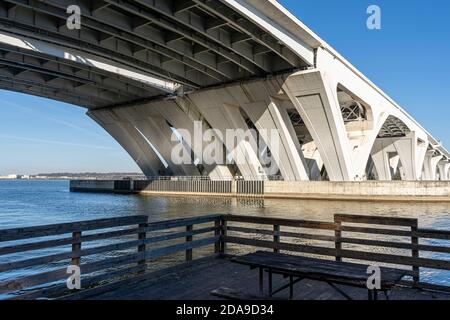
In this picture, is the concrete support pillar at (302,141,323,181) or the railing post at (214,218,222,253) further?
the concrete support pillar at (302,141,323,181)

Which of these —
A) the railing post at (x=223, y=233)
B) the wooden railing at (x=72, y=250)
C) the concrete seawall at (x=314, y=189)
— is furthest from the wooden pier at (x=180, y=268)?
the concrete seawall at (x=314, y=189)

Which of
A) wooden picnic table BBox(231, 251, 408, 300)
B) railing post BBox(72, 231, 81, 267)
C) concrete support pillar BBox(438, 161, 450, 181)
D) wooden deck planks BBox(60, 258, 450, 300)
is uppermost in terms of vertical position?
concrete support pillar BBox(438, 161, 450, 181)

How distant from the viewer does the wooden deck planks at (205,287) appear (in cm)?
596

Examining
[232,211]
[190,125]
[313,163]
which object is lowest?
[232,211]

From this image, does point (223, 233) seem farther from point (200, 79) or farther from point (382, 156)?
point (382, 156)

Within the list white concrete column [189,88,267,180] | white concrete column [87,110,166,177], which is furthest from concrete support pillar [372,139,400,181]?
white concrete column [87,110,166,177]

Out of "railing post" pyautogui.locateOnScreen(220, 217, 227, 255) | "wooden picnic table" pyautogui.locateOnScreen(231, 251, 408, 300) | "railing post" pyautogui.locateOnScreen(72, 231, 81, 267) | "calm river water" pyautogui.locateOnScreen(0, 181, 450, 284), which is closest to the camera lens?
"wooden picnic table" pyautogui.locateOnScreen(231, 251, 408, 300)

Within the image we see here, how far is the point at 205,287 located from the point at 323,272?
2.12 m

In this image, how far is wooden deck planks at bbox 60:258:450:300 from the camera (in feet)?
19.6

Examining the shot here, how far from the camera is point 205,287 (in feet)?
21.2

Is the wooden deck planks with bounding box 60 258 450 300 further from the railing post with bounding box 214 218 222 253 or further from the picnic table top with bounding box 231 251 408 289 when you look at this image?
the railing post with bounding box 214 218 222 253

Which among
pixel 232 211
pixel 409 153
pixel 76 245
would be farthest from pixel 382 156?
pixel 76 245

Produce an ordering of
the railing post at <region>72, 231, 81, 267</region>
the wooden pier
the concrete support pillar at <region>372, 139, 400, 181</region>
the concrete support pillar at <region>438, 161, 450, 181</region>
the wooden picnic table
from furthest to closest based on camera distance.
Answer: the concrete support pillar at <region>438, 161, 450, 181</region> < the concrete support pillar at <region>372, 139, 400, 181</region> < the railing post at <region>72, 231, 81, 267</region> < the wooden pier < the wooden picnic table

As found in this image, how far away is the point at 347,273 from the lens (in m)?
5.31
